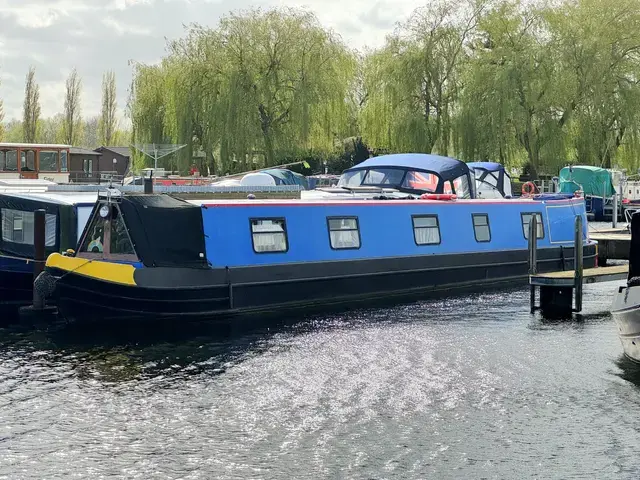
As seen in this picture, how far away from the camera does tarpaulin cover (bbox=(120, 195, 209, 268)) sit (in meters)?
18.4

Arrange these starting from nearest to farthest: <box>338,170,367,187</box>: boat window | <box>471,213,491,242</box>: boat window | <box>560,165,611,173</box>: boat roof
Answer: <box>471,213,491,242</box>: boat window, <box>338,170,367,187</box>: boat window, <box>560,165,611,173</box>: boat roof

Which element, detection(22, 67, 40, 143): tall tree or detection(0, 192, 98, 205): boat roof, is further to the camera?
detection(22, 67, 40, 143): tall tree

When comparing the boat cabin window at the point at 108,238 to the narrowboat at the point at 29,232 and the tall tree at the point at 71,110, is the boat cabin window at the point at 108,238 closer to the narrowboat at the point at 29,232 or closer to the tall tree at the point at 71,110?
the narrowboat at the point at 29,232

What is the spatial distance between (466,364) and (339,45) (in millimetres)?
33529

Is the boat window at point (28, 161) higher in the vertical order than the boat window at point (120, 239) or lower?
higher

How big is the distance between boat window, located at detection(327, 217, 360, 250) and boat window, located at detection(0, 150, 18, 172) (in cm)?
2211

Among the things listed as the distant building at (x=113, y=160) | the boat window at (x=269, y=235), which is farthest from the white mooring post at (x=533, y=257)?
the distant building at (x=113, y=160)

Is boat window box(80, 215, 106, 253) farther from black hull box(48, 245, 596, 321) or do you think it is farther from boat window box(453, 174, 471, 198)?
boat window box(453, 174, 471, 198)

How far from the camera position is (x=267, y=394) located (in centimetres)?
1367

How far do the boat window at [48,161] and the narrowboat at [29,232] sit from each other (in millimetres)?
18424

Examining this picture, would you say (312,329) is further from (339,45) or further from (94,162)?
(94,162)

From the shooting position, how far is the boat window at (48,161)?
4012 centimetres

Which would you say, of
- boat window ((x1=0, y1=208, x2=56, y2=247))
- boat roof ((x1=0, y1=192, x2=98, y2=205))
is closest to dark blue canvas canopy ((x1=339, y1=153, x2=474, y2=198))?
boat roof ((x1=0, y1=192, x2=98, y2=205))

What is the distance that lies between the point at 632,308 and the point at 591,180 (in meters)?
31.3
